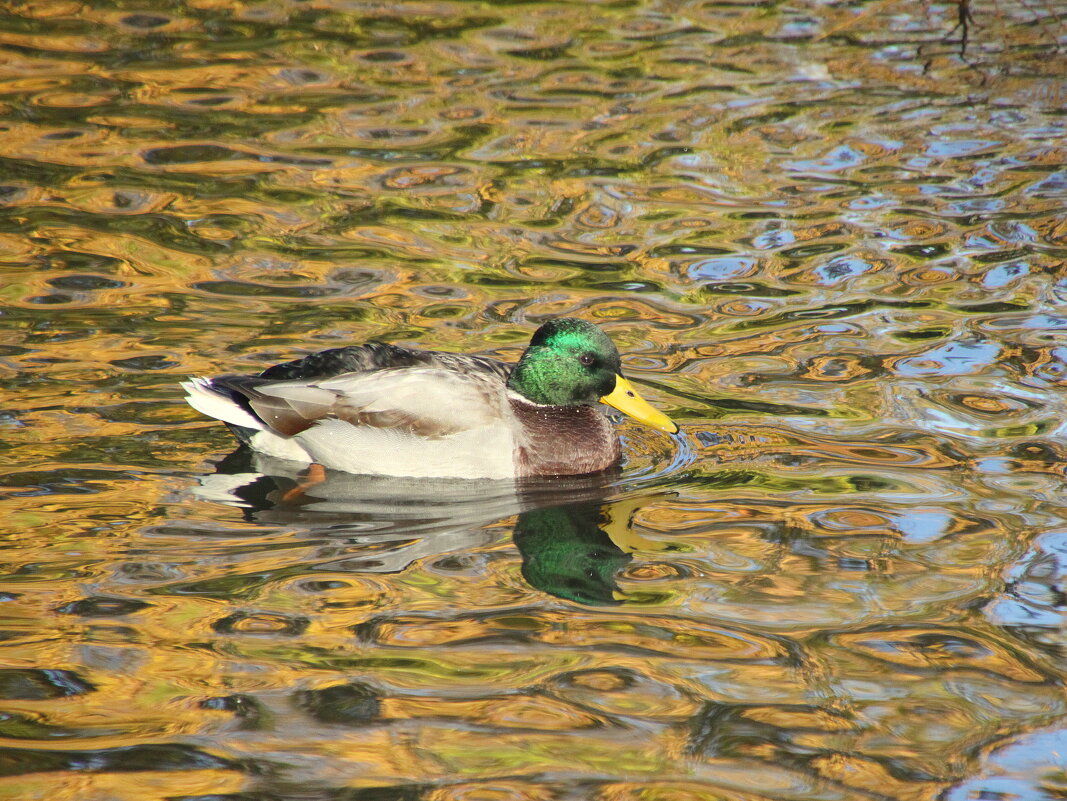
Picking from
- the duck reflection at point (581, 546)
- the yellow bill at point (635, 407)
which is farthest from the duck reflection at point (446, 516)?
the yellow bill at point (635, 407)

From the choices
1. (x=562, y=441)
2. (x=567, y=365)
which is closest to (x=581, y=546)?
(x=562, y=441)

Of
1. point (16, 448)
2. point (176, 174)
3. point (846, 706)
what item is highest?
point (176, 174)

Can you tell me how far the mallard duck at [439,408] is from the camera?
6523mm

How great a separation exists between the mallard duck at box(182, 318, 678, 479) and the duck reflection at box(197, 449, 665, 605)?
0.34 ft

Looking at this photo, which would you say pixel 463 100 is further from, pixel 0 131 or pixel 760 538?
pixel 760 538

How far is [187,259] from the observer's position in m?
8.88

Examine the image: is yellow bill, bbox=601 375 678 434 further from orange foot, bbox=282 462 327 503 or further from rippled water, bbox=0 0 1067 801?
orange foot, bbox=282 462 327 503

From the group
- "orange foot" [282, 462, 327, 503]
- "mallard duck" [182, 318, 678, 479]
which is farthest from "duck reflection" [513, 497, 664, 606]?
"orange foot" [282, 462, 327, 503]

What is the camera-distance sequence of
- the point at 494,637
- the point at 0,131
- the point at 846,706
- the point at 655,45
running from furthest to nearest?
1. the point at 655,45
2. the point at 0,131
3. the point at 494,637
4. the point at 846,706

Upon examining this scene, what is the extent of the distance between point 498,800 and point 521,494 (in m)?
2.44

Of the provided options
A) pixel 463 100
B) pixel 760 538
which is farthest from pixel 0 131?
pixel 760 538

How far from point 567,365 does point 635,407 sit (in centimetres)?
40

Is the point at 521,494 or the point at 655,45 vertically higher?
the point at 655,45

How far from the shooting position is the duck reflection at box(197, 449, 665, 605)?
5.68m
